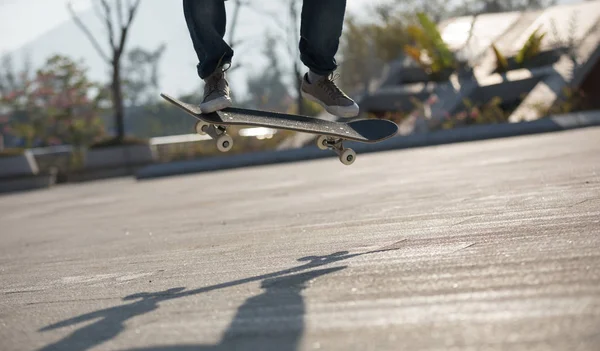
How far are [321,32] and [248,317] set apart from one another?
10.0ft

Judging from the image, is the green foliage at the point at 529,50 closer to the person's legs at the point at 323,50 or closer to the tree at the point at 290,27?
the tree at the point at 290,27

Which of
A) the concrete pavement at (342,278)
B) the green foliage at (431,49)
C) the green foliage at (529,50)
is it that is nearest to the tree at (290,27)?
the green foliage at (431,49)

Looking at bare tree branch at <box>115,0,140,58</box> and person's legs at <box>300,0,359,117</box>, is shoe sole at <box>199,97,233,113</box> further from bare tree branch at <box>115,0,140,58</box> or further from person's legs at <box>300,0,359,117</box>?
bare tree branch at <box>115,0,140,58</box>

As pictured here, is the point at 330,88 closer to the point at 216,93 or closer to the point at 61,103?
the point at 216,93

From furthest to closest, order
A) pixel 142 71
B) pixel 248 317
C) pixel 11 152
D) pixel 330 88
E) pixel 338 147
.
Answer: pixel 142 71 → pixel 11 152 → pixel 338 147 → pixel 330 88 → pixel 248 317

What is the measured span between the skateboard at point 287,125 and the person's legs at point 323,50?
13 centimetres

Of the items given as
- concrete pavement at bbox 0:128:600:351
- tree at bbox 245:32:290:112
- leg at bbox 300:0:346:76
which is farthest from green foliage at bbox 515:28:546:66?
tree at bbox 245:32:290:112

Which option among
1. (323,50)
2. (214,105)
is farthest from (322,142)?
(214,105)

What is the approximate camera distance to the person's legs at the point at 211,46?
5074 millimetres

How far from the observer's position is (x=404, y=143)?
20.4 metres

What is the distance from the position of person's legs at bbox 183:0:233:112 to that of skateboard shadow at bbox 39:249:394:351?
181 cm

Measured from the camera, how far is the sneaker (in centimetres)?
518

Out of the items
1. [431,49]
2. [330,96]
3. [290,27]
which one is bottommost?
[330,96]

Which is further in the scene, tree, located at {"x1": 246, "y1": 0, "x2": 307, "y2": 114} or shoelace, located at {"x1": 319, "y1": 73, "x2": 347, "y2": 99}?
tree, located at {"x1": 246, "y1": 0, "x2": 307, "y2": 114}
